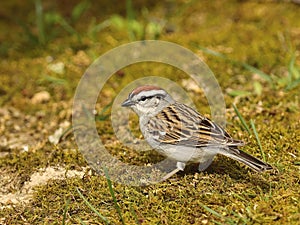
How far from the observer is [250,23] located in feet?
24.0

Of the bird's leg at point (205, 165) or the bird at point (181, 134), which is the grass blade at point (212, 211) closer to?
the bird at point (181, 134)

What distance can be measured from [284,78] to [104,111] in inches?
80.8

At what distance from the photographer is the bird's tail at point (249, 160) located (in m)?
3.96

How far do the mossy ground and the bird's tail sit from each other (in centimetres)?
21

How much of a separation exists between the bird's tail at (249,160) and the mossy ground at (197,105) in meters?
0.21

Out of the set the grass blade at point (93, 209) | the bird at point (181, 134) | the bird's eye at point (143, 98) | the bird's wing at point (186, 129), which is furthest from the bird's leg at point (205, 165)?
the grass blade at point (93, 209)

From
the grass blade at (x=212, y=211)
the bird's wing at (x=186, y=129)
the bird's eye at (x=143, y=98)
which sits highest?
the bird's eye at (x=143, y=98)

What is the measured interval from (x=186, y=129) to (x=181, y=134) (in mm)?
58

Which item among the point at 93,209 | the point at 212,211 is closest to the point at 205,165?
the point at 212,211

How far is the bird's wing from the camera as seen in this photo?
420cm

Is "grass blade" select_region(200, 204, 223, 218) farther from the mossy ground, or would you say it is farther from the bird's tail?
the bird's tail

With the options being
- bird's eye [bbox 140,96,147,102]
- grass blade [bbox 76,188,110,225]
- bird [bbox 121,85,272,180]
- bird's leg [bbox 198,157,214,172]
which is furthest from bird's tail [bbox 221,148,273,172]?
grass blade [bbox 76,188,110,225]

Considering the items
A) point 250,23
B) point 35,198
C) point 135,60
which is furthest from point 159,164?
point 250,23

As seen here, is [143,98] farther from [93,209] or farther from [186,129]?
[93,209]
